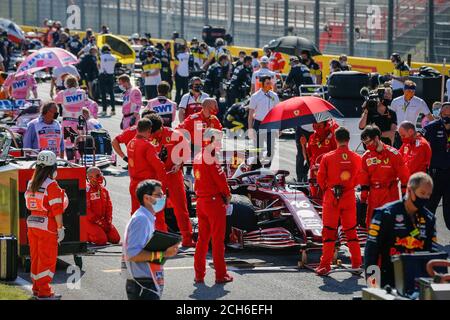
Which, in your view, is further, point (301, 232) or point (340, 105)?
point (340, 105)

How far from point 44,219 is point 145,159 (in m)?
2.35

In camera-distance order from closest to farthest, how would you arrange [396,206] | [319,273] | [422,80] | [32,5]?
[396,206] < [319,273] < [422,80] < [32,5]

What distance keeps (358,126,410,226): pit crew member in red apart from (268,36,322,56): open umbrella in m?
17.0

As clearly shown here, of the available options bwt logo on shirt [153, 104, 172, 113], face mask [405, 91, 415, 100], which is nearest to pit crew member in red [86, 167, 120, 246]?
bwt logo on shirt [153, 104, 172, 113]

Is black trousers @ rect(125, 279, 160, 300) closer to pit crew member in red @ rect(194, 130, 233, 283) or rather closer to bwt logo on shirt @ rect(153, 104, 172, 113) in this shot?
pit crew member in red @ rect(194, 130, 233, 283)

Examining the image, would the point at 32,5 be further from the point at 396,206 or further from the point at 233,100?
the point at 396,206

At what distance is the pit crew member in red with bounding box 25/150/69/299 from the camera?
38.1ft

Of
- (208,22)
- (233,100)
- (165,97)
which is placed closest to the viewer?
(165,97)

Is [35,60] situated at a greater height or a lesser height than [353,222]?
greater

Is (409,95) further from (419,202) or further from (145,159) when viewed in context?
(419,202)

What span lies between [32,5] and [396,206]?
51997 millimetres

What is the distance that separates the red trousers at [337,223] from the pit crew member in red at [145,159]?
202cm

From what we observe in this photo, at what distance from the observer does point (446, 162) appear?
16.0 metres
